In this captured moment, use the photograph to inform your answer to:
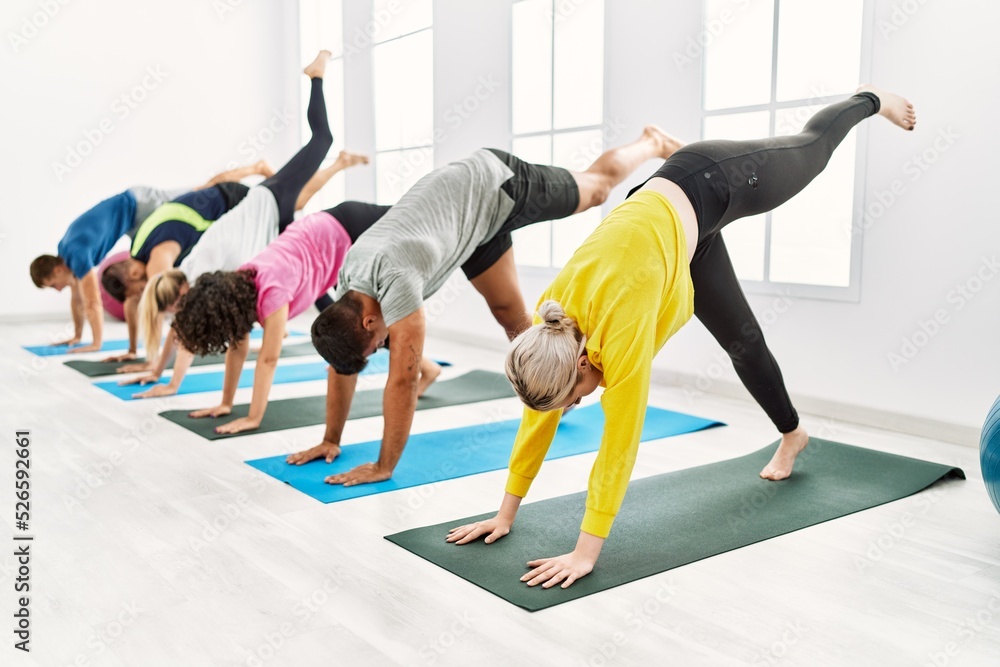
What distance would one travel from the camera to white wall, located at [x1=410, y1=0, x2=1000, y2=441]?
3.17 meters

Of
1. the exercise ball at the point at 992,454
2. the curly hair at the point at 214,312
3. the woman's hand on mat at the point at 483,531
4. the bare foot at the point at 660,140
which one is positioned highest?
the bare foot at the point at 660,140

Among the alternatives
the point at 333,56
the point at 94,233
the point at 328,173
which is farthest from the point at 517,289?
the point at 333,56

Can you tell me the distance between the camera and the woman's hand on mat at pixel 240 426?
11.4 feet

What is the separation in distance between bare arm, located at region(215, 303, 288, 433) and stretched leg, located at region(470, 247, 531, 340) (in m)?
0.76

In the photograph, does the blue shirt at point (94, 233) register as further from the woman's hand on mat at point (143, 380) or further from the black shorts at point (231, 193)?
the woman's hand on mat at point (143, 380)

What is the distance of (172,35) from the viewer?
7473mm

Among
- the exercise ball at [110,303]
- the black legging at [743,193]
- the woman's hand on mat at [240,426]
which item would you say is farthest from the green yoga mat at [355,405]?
the exercise ball at [110,303]

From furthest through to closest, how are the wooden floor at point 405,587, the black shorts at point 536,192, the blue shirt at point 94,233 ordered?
the blue shirt at point 94,233 < the black shorts at point 536,192 < the wooden floor at point 405,587

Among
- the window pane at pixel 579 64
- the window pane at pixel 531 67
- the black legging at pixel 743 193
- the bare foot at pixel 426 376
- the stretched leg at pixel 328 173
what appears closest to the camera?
the black legging at pixel 743 193

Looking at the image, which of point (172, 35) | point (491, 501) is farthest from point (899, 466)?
point (172, 35)

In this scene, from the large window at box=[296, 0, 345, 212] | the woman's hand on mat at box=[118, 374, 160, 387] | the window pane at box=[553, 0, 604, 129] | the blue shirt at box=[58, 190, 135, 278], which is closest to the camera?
the woman's hand on mat at box=[118, 374, 160, 387]

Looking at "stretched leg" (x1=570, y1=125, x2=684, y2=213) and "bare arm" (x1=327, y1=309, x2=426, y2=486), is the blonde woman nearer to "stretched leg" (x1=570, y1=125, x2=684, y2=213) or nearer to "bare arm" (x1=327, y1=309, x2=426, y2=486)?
"bare arm" (x1=327, y1=309, x2=426, y2=486)

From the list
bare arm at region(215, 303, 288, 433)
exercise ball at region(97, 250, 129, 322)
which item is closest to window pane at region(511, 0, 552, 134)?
bare arm at region(215, 303, 288, 433)

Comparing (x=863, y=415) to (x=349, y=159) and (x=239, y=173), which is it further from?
(x=239, y=173)
